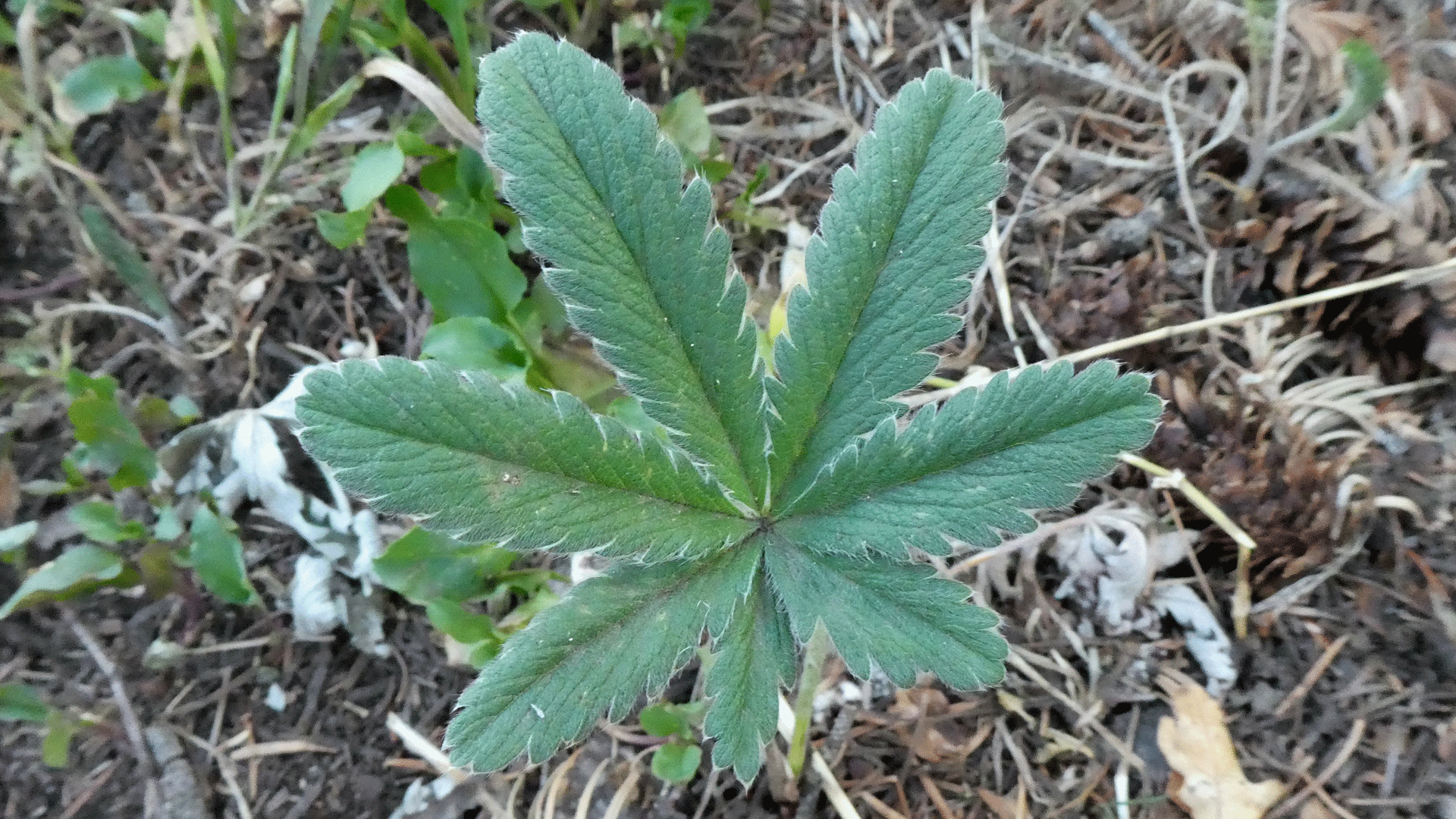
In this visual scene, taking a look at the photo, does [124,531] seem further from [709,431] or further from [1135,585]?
[1135,585]

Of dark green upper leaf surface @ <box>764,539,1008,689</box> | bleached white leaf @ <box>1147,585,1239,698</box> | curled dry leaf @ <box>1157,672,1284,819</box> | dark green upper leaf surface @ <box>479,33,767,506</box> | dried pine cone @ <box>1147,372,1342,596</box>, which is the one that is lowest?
curled dry leaf @ <box>1157,672,1284,819</box>

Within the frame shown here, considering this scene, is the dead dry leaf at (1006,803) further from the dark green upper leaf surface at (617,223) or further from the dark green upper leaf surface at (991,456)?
the dark green upper leaf surface at (617,223)

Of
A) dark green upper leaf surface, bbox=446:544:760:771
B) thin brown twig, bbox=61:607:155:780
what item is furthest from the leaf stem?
thin brown twig, bbox=61:607:155:780

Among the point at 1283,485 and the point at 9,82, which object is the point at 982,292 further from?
the point at 9,82

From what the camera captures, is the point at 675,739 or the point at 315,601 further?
the point at 315,601

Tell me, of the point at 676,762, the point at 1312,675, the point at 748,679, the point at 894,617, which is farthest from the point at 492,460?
the point at 1312,675

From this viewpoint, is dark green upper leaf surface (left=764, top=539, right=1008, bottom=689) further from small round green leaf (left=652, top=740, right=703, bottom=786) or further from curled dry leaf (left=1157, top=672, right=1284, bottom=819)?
curled dry leaf (left=1157, top=672, right=1284, bottom=819)
